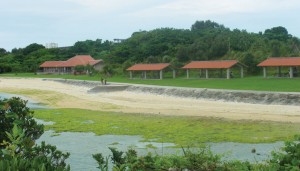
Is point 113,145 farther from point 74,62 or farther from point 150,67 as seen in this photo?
point 74,62

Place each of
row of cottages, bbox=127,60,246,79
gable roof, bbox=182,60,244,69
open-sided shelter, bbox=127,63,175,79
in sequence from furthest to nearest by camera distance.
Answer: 1. open-sided shelter, bbox=127,63,175,79
2. row of cottages, bbox=127,60,246,79
3. gable roof, bbox=182,60,244,69

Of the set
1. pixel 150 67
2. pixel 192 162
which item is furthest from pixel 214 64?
pixel 192 162

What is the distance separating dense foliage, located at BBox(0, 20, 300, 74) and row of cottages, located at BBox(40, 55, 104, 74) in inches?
92.8

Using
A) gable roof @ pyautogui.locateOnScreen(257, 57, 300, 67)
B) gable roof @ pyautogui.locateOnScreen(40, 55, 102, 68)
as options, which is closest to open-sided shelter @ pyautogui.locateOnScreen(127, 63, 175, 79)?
gable roof @ pyautogui.locateOnScreen(257, 57, 300, 67)

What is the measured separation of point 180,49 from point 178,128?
56702 mm

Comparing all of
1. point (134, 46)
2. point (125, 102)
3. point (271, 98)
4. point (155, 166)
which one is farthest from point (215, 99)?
point (134, 46)

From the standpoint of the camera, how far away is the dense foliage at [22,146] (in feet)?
13.0

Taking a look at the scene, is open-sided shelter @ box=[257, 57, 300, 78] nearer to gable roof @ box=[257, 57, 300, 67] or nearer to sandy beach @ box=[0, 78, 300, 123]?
gable roof @ box=[257, 57, 300, 67]

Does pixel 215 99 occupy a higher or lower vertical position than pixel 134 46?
lower

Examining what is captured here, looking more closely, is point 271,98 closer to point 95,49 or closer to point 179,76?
point 179,76

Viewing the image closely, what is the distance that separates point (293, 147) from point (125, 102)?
3709cm

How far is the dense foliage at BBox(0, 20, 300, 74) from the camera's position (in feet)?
236

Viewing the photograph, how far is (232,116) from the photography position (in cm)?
2852

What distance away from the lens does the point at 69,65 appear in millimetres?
94812
